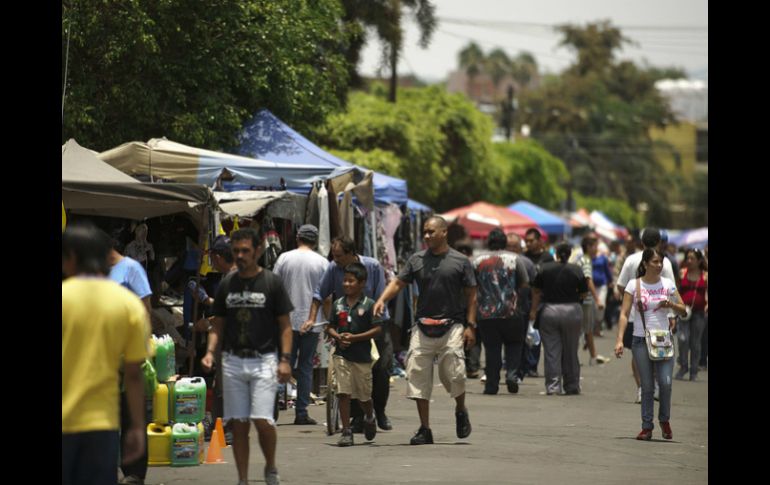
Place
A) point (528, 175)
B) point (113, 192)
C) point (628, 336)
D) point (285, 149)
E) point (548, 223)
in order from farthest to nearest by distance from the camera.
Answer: point (528, 175) < point (548, 223) < point (285, 149) < point (628, 336) < point (113, 192)

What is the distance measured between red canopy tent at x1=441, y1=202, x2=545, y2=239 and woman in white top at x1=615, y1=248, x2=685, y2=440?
18.8 meters

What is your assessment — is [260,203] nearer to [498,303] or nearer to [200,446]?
[498,303]

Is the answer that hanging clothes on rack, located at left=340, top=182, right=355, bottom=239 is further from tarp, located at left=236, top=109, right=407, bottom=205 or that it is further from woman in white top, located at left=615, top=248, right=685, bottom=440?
woman in white top, located at left=615, top=248, right=685, bottom=440

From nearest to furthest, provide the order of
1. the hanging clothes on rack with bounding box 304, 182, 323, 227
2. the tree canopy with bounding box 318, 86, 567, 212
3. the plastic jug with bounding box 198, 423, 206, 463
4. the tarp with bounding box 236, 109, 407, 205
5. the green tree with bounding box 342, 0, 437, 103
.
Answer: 1. the plastic jug with bounding box 198, 423, 206, 463
2. the hanging clothes on rack with bounding box 304, 182, 323, 227
3. the tarp with bounding box 236, 109, 407, 205
4. the green tree with bounding box 342, 0, 437, 103
5. the tree canopy with bounding box 318, 86, 567, 212

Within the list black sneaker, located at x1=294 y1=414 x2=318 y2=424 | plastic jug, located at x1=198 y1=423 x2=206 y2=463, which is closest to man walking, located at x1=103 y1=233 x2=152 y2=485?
plastic jug, located at x1=198 y1=423 x2=206 y2=463

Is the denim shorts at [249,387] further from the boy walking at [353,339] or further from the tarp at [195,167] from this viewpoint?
the tarp at [195,167]

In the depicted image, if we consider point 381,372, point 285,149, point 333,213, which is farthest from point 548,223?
point 381,372

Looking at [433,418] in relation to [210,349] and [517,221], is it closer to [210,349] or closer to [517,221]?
[210,349]

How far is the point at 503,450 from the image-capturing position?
12258mm

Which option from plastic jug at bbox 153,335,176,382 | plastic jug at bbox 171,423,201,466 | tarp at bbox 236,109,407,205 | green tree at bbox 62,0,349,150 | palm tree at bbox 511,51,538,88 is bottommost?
plastic jug at bbox 171,423,201,466

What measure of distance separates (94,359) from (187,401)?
13.8ft

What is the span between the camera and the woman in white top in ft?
42.5

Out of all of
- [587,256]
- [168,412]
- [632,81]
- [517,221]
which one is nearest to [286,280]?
[168,412]
